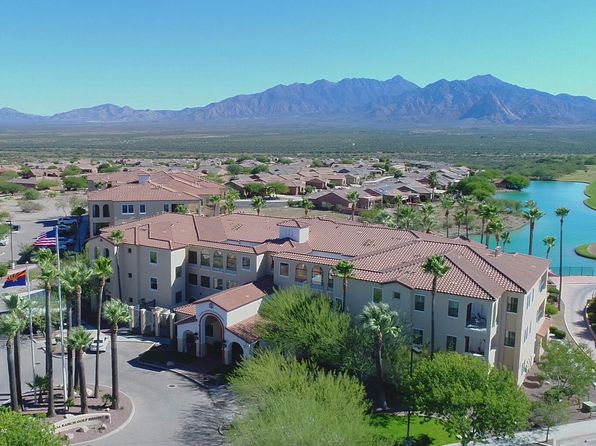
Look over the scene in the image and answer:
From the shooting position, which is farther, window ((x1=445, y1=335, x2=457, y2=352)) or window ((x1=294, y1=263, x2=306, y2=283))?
window ((x1=294, y1=263, x2=306, y2=283))

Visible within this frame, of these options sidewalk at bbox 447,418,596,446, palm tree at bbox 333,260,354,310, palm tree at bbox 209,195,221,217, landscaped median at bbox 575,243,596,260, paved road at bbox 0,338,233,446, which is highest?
palm tree at bbox 209,195,221,217

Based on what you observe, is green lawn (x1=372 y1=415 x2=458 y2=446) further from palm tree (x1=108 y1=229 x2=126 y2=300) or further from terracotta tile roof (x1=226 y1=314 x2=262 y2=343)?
palm tree (x1=108 y1=229 x2=126 y2=300)

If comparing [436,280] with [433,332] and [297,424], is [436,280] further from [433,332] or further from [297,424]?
[297,424]

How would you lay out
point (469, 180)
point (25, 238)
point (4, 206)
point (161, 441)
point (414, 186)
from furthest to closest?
point (469, 180), point (414, 186), point (4, 206), point (25, 238), point (161, 441)

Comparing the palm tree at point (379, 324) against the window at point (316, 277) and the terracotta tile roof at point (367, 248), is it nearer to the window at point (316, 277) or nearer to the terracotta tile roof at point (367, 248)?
the terracotta tile roof at point (367, 248)

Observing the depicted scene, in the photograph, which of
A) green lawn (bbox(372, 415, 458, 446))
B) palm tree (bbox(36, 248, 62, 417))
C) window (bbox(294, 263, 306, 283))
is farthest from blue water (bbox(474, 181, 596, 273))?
palm tree (bbox(36, 248, 62, 417))

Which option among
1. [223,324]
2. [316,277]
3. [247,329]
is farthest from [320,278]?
[223,324]

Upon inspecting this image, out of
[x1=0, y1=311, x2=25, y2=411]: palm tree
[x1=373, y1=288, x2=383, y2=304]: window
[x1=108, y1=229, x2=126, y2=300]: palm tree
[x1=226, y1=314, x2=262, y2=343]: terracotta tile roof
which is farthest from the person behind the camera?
[x1=108, y1=229, x2=126, y2=300]: palm tree

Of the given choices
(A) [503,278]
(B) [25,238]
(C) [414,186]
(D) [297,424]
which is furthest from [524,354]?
(C) [414,186]
